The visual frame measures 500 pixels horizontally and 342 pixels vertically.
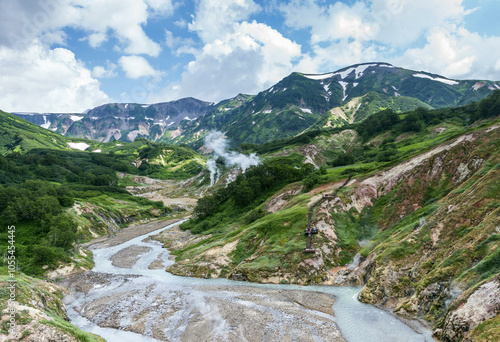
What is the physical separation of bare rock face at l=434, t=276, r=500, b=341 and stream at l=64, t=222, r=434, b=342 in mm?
3293

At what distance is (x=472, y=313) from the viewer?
72.1 ft

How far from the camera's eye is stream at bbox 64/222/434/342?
98.6 feet

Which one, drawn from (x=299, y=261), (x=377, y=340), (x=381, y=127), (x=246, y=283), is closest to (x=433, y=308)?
(x=377, y=340)

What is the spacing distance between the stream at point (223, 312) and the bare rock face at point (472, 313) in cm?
329

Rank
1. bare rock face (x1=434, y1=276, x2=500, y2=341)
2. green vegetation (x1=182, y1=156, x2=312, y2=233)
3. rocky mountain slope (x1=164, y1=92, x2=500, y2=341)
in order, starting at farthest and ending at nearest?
green vegetation (x1=182, y1=156, x2=312, y2=233) < rocky mountain slope (x1=164, y1=92, x2=500, y2=341) < bare rock face (x1=434, y1=276, x2=500, y2=341)

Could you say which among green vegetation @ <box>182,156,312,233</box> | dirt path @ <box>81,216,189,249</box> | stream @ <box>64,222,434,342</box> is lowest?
stream @ <box>64,222,434,342</box>

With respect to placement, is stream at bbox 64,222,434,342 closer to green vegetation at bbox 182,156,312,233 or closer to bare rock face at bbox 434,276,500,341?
bare rock face at bbox 434,276,500,341

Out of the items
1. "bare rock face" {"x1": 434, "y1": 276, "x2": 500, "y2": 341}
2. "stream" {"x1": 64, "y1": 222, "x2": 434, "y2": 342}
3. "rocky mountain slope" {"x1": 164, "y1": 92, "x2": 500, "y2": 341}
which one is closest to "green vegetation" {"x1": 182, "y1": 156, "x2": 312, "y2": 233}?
"rocky mountain slope" {"x1": 164, "y1": 92, "x2": 500, "y2": 341}

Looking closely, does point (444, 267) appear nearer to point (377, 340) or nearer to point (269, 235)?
point (377, 340)

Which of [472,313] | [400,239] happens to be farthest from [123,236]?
[472,313]

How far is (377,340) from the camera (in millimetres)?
27359

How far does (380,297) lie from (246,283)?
945 inches

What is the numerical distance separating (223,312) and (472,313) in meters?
28.4

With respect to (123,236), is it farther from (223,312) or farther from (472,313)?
(472,313)
